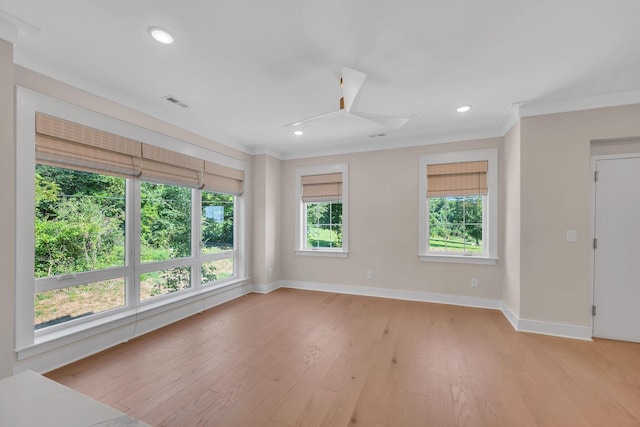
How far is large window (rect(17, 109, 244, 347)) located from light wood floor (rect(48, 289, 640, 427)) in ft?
1.78

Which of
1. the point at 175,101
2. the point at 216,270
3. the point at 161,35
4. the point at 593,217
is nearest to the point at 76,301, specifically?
the point at 216,270

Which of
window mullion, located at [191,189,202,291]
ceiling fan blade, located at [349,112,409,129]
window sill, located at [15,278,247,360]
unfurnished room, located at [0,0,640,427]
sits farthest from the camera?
window mullion, located at [191,189,202,291]

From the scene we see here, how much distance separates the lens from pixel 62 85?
243cm

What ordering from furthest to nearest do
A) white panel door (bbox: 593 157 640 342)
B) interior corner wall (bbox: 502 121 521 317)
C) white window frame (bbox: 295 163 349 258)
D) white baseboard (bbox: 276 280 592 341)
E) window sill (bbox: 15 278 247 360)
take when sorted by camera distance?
white window frame (bbox: 295 163 349 258) < interior corner wall (bbox: 502 121 521 317) < white baseboard (bbox: 276 280 592 341) < white panel door (bbox: 593 157 640 342) < window sill (bbox: 15 278 247 360)

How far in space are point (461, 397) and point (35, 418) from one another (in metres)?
2.35

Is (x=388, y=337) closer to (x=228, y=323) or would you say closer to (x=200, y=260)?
(x=228, y=323)

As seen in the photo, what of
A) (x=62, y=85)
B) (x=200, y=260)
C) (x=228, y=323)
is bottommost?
(x=228, y=323)

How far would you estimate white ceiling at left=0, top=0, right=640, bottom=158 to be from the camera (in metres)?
1.73

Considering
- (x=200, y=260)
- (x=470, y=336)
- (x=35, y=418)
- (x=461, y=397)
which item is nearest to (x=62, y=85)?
(x=200, y=260)

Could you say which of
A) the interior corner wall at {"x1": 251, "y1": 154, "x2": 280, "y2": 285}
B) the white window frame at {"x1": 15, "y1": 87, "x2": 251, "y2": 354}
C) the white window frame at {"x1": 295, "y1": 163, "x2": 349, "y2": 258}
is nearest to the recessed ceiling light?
the white window frame at {"x1": 15, "y1": 87, "x2": 251, "y2": 354}

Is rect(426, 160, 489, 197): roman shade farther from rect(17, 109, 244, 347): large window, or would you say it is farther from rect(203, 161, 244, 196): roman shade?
rect(17, 109, 244, 347): large window

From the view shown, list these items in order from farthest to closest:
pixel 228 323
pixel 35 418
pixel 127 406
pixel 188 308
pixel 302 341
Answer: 1. pixel 188 308
2. pixel 228 323
3. pixel 302 341
4. pixel 127 406
5. pixel 35 418

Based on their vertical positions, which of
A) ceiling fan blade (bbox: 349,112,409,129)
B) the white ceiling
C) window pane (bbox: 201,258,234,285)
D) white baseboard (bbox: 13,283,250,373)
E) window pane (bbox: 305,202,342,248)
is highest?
the white ceiling

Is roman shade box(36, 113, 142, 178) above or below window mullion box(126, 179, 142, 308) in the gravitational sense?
above
